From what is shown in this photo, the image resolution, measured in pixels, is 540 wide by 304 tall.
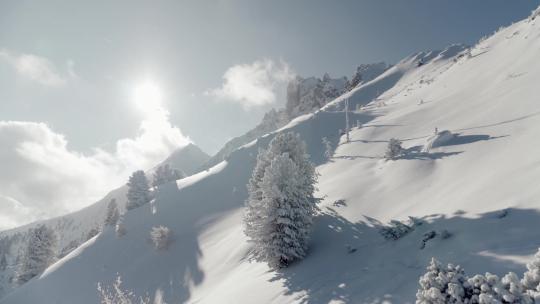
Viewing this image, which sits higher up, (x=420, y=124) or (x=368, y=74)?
(x=368, y=74)

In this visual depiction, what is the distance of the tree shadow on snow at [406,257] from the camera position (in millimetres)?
9820

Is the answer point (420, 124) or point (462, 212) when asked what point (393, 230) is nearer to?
point (462, 212)

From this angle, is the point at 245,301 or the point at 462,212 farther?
the point at 245,301

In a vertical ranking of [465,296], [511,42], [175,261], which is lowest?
[175,261]

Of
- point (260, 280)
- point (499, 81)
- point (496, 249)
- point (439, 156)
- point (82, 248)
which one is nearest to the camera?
point (496, 249)

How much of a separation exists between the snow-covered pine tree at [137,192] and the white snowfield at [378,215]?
4.84 metres

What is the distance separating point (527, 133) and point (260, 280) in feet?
56.5

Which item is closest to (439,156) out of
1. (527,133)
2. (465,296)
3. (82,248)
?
(527,133)

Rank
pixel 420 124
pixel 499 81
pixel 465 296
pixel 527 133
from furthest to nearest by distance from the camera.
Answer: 1. pixel 420 124
2. pixel 499 81
3. pixel 527 133
4. pixel 465 296

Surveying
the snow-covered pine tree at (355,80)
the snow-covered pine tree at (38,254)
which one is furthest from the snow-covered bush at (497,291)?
the snow-covered pine tree at (355,80)

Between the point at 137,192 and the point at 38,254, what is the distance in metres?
16.9

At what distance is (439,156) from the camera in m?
23.3

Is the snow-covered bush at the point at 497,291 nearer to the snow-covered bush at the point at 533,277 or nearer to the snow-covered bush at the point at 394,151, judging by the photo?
the snow-covered bush at the point at 533,277

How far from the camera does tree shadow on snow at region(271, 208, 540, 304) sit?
9.82 metres
